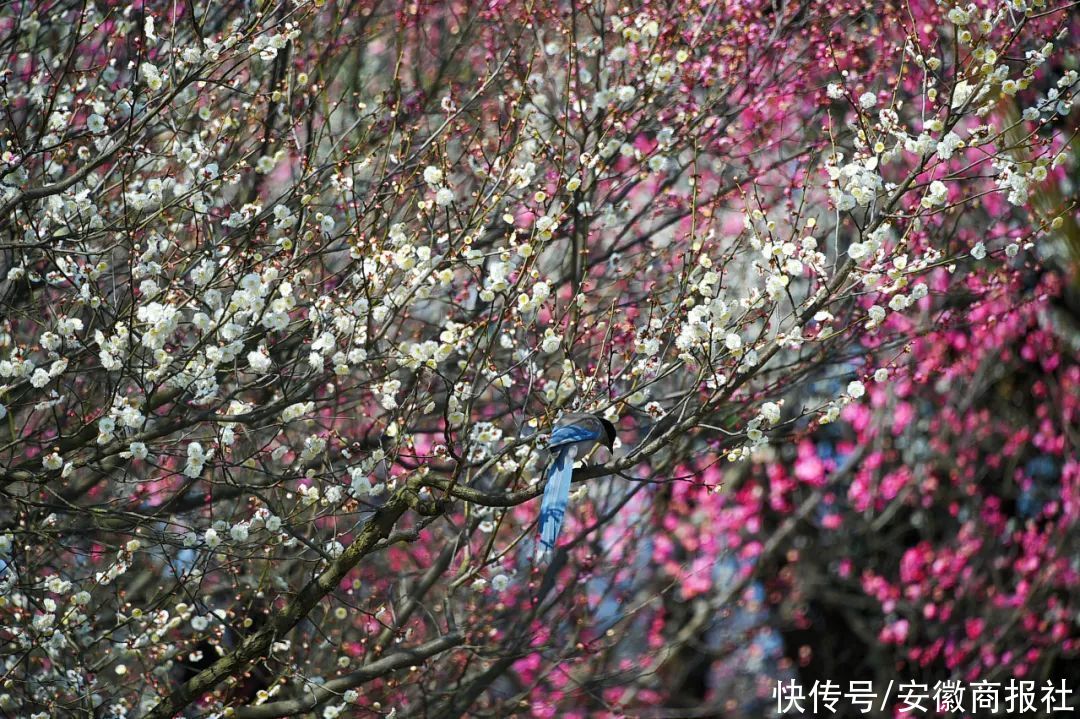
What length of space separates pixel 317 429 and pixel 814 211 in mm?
3095

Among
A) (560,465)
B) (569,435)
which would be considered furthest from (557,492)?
(569,435)

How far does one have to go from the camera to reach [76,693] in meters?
4.70

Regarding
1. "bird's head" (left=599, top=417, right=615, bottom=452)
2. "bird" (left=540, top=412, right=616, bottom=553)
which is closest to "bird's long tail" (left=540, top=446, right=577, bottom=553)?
"bird" (left=540, top=412, right=616, bottom=553)

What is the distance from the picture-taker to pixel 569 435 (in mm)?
3822

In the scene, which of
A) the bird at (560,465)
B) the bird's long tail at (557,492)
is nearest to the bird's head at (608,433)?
the bird at (560,465)

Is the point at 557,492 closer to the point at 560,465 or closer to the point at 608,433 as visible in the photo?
the point at 560,465

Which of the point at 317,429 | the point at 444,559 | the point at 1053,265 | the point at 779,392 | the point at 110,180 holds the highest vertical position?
the point at 1053,265

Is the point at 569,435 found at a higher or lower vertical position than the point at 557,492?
higher

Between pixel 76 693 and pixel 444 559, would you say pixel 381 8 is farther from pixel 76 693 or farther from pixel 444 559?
pixel 76 693

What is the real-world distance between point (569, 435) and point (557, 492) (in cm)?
19

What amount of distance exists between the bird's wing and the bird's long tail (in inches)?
1.5

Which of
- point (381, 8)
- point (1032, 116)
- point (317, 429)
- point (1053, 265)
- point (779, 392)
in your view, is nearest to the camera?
point (1032, 116)

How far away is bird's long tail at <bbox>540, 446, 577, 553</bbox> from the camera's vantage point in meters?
3.85

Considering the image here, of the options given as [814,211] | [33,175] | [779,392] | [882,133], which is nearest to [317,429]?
[33,175]
